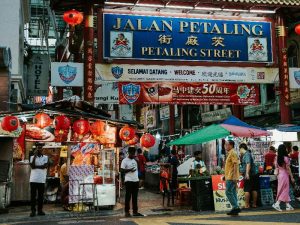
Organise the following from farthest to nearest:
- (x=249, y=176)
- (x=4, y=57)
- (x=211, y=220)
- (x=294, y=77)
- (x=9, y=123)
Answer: (x=294, y=77), (x=4, y=57), (x=249, y=176), (x=9, y=123), (x=211, y=220)

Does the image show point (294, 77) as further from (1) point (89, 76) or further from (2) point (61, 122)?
(2) point (61, 122)

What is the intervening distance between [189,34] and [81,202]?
891 centimetres

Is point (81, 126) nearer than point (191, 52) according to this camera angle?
Yes

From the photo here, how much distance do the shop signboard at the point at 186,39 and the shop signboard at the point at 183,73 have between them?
424 millimetres

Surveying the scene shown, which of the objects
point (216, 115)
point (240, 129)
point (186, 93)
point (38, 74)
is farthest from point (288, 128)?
point (216, 115)

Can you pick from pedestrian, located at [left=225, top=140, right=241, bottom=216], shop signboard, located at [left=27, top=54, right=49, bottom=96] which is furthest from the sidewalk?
shop signboard, located at [left=27, top=54, right=49, bottom=96]

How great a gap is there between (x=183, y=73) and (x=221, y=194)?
255 inches

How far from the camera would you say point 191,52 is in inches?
711

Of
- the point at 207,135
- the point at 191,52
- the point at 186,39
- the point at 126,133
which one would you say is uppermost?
the point at 186,39

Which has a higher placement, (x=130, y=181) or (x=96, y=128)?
(x=96, y=128)

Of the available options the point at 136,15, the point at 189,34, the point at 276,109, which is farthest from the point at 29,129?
the point at 276,109

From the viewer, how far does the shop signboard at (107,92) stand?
16.9 meters

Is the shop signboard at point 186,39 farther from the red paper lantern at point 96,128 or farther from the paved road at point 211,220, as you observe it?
the paved road at point 211,220

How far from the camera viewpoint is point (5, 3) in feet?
66.9
